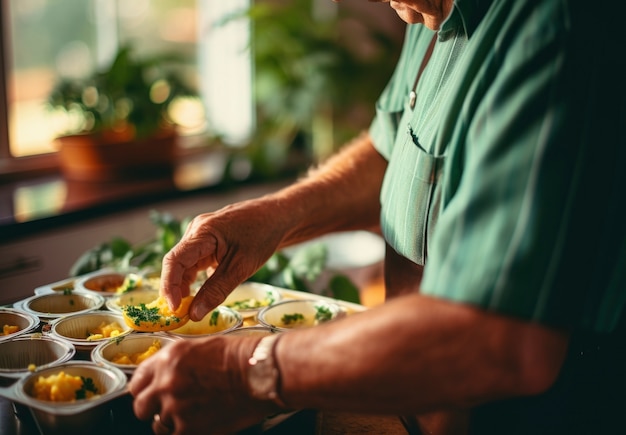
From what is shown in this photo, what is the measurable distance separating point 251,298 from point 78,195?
51.2 inches

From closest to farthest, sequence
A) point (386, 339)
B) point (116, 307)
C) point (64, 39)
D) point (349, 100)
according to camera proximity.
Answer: point (386, 339)
point (116, 307)
point (64, 39)
point (349, 100)

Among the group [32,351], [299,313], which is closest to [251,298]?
[299,313]

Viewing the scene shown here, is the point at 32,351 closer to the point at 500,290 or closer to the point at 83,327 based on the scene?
the point at 83,327

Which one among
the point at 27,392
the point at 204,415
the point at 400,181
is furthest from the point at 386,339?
the point at 27,392

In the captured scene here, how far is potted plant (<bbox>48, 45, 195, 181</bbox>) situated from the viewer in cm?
269

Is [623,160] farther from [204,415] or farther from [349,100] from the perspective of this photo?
[349,100]

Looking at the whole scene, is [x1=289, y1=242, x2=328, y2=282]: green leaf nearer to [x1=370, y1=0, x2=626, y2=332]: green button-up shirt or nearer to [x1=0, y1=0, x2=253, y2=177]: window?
[x1=370, y1=0, x2=626, y2=332]: green button-up shirt

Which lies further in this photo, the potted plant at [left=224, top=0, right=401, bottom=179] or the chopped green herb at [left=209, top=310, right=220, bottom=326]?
the potted plant at [left=224, top=0, right=401, bottom=179]

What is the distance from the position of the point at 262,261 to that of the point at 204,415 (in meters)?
0.49

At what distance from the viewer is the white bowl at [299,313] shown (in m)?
1.30

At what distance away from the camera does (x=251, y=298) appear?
147 cm

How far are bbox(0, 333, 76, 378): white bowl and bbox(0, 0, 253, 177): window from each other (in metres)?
1.70

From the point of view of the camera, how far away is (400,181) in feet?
3.64

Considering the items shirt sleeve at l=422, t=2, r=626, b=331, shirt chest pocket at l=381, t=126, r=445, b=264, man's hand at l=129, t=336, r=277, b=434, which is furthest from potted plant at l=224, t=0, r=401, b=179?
shirt sleeve at l=422, t=2, r=626, b=331
